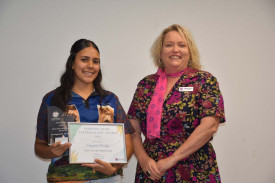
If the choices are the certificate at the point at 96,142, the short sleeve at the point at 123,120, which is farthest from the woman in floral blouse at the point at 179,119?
the certificate at the point at 96,142

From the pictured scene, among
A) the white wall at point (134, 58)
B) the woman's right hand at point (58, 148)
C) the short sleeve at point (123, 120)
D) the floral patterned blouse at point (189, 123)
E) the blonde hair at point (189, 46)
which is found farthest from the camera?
the white wall at point (134, 58)

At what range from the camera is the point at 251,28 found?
10.8ft

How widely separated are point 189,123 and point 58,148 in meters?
0.97

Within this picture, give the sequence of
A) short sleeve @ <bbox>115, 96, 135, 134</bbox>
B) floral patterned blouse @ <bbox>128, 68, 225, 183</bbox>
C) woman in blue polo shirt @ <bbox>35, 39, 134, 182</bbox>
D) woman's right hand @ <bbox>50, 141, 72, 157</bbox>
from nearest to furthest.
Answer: woman's right hand @ <bbox>50, 141, 72, 157</bbox> → woman in blue polo shirt @ <bbox>35, 39, 134, 182</bbox> → floral patterned blouse @ <bbox>128, 68, 225, 183</bbox> → short sleeve @ <bbox>115, 96, 135, 134</bbox>

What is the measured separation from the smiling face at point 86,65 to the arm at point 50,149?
0.55 m

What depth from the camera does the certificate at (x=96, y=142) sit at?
5.89 ft

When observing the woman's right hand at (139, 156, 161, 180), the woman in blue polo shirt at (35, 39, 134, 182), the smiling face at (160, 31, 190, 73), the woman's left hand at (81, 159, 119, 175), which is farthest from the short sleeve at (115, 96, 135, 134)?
the smiling face at (160, 31, 190, 73)

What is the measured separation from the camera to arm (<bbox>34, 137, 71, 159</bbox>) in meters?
1.75

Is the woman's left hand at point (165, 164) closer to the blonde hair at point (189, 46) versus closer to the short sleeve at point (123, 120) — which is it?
the short sleeve at point (123, 120)

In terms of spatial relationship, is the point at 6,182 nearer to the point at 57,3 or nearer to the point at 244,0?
the point at 57,3

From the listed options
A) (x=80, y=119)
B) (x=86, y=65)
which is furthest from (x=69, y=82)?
(x=80, y=119)

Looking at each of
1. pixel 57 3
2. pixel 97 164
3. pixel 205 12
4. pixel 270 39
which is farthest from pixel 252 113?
pixel 57 3

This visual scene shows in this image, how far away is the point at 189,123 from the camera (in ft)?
6.59

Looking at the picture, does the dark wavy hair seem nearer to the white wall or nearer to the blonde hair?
the blonde hair
